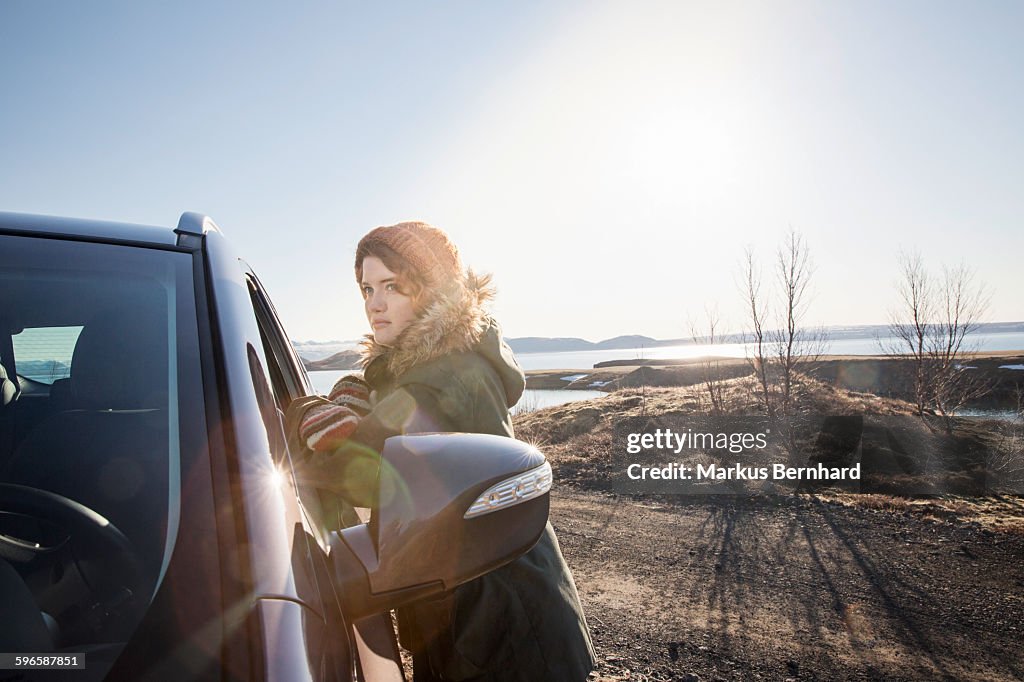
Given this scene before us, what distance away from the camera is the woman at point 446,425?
4.40ft

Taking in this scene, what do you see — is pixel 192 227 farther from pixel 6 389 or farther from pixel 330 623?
pixel 6 389

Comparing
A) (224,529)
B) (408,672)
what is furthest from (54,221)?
(408,672)

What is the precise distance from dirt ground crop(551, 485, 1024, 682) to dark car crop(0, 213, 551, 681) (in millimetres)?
3084

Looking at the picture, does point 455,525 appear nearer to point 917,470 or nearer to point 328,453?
point 328,453

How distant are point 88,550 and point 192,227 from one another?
2.25 ft

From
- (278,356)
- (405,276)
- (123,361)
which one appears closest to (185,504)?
(123,361)

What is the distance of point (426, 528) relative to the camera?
0.85 meters

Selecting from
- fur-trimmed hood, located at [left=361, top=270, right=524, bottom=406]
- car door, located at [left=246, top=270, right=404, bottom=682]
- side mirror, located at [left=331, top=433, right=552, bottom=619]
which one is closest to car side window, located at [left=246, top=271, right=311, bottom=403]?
car door, located at [left=246, top=270, right=404, bottom=682]

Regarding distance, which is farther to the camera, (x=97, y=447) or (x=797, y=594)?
(x=797, y=594)

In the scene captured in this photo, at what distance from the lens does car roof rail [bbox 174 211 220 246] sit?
116 centimetres

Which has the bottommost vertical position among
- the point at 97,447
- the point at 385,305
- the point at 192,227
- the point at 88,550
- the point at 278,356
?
the point at 88,550

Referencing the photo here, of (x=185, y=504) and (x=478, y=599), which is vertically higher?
(x=185, y=504)

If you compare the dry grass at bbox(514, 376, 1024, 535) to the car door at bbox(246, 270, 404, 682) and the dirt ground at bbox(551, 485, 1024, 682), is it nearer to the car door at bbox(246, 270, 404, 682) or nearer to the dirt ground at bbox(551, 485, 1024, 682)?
the dirt ground at bbox(551, 485, 1024, 682)

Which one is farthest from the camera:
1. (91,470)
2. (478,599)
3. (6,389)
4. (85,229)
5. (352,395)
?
(6,389)
